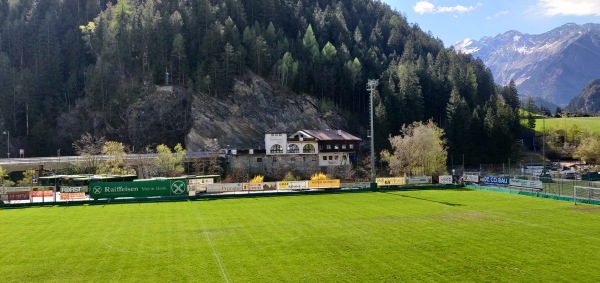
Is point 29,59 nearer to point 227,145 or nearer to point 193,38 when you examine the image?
point 193,38

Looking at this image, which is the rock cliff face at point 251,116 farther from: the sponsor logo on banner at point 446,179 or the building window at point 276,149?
the sponsor logo on banner at point 446,179

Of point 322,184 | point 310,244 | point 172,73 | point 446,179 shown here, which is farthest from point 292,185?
point 172,73

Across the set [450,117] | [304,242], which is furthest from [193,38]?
[304,242]

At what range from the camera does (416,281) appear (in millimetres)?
16062

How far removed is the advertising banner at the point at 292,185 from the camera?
53.5 meters

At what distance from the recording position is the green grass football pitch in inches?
680

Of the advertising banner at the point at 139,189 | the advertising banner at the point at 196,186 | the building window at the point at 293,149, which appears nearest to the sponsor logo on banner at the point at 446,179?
the building window at the point at 293,149

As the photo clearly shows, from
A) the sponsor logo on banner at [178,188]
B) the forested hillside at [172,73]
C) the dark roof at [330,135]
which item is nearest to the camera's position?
the sponsor logo on banner at [178,188]

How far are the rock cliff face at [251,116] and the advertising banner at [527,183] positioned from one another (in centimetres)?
4962

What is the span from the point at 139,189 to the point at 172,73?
54.1m

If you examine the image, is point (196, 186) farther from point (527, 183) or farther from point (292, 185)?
point (527, 183)

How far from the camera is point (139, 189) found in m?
47.2

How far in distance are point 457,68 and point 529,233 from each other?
373 ft

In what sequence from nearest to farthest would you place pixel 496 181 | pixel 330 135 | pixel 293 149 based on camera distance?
pixel 496 181 < pixel 293 149 < pixel 330 135
